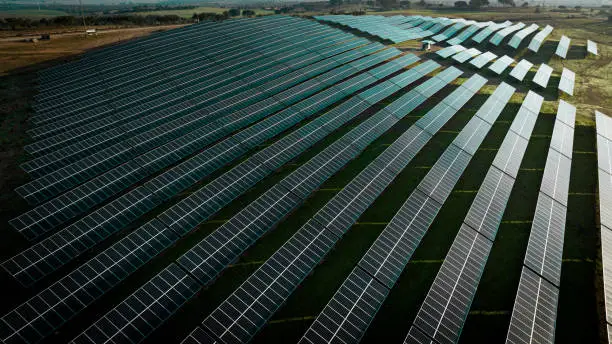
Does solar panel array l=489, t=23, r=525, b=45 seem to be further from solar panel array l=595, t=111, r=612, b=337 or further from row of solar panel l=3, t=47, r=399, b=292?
row of solar panel l=3, t=47, r=399, b=292

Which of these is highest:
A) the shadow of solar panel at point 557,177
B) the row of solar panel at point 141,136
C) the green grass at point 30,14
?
the green grass at point 30,14

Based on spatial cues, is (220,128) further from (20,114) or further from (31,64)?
(31,64)

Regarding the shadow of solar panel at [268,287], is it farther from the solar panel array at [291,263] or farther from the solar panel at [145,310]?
the solar panel at [145,310]

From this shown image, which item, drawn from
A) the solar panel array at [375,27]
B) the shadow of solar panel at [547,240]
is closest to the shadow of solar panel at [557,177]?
the shadow of solar panel at [547,240]

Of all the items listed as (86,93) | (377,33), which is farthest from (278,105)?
(377,33)

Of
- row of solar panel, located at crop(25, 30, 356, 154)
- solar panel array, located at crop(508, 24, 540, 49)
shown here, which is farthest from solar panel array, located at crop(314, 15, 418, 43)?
solar panel array, located at crop(508, 24, 540, 49)

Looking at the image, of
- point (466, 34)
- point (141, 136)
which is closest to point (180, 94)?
point (141, 136)
